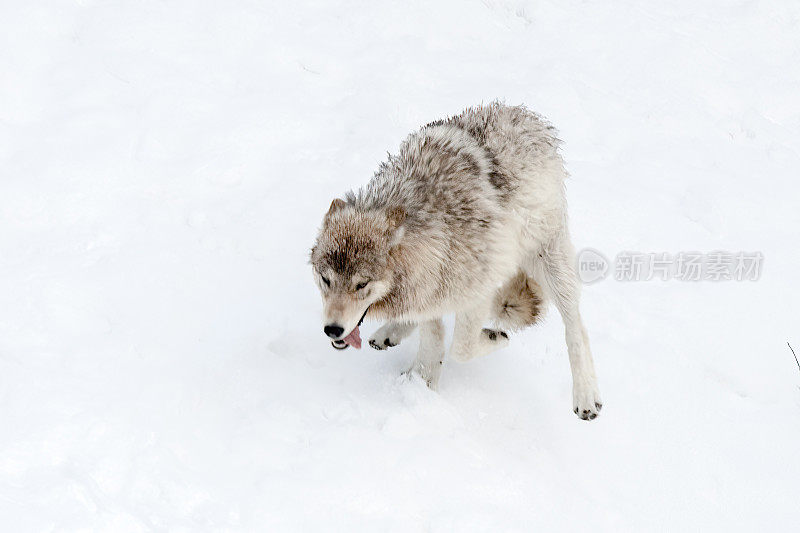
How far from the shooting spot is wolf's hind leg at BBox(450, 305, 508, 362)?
4.17 metres

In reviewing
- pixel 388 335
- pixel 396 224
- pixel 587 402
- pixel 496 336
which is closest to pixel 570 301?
pixel 496 336

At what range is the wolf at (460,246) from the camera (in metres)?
3.59

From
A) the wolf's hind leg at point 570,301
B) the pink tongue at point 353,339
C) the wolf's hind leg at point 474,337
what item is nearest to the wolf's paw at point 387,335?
the wolf's hind leg at point 474,337

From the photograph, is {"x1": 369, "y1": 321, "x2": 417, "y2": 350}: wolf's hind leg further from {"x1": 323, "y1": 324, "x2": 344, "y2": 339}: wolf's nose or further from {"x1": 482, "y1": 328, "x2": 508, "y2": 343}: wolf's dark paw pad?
{"x1": 323, "y1": 324, "x2": 344, "y2": 339}: wolf's nose

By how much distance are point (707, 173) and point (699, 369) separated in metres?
2.23

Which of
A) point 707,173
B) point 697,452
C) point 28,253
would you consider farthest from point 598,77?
point 28,253

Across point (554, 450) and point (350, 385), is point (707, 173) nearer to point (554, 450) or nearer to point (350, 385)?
point (554, 450)

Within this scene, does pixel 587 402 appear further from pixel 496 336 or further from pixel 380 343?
pixel 380 343

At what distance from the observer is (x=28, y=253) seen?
4566 millimetres

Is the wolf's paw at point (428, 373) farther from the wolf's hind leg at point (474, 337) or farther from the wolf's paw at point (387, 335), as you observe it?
the wolf's paw at point (387, 335)

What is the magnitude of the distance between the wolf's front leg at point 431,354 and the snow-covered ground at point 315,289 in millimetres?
126

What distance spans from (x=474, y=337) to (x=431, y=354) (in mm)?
274
